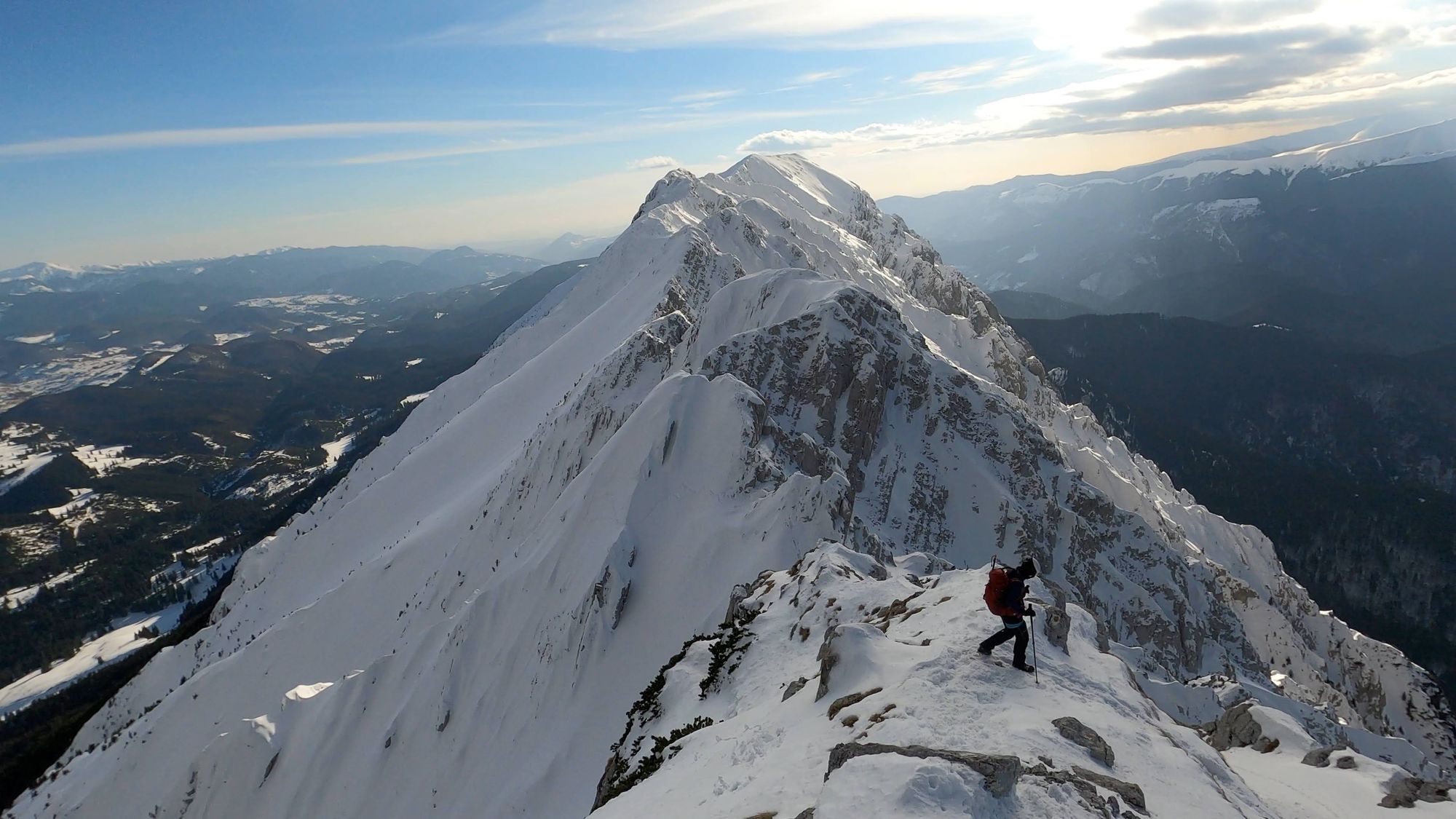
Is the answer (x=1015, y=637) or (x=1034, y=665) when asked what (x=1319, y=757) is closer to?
(x=1034, y=665)

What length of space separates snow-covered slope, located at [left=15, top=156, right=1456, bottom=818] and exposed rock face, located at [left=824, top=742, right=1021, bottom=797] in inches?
11.9

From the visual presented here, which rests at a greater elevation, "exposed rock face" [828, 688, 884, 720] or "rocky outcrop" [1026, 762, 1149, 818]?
"rocky outcrop" [1026, 762, 1149, 818]

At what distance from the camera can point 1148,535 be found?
6250 centimetres

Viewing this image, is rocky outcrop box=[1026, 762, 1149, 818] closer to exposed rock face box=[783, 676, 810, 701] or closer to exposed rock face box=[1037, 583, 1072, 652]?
exposed rock face box=[1037, 583, 1072, 652]

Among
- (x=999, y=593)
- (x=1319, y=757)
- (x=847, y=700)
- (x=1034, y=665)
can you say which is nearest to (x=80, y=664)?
(x=847, y=700)

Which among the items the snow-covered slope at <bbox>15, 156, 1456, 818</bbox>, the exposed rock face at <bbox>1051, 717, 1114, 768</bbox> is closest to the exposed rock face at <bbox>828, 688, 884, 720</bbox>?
the snow-covered slope at <bbox>15, 156, 1456, 818</bbox>

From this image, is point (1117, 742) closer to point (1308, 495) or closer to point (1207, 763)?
point (1207, 763)

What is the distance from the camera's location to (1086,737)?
14859 millimetres

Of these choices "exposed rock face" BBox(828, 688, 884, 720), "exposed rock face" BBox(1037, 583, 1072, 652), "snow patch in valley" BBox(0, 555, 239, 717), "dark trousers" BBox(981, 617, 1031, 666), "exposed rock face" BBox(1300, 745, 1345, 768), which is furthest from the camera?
"snow patch in valley" BBox(0, 555, 239, 717)

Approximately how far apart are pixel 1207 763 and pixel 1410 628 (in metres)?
188

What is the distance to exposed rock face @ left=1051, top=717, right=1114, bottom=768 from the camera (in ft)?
47.6

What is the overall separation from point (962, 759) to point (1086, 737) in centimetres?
401

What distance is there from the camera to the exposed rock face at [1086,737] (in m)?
14.5

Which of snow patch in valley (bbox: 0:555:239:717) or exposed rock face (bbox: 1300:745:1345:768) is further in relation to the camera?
snow patch in valley (bbox: 0:555:239:717)
